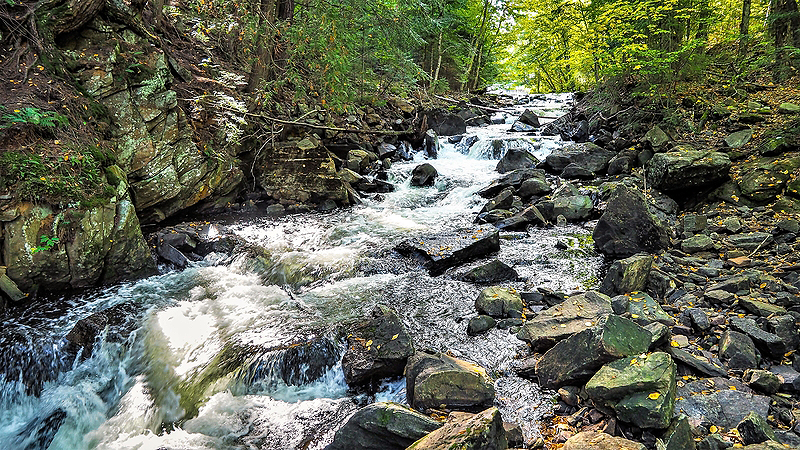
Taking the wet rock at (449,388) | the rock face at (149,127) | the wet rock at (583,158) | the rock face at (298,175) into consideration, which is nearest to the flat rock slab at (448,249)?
the wet rock at (449,388)

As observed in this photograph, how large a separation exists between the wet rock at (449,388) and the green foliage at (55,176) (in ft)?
17.5

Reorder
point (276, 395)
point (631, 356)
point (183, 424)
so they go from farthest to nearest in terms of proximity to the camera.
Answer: point (276, 395)
point (183, 424)
point (631, 356)

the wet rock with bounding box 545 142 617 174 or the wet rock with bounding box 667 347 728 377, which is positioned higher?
the wet rock with bounding box 545 142 617 174

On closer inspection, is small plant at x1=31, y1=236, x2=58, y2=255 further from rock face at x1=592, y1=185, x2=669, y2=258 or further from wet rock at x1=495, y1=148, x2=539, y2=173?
wet rock at x1=495, y1=148, x2=539, y2=173

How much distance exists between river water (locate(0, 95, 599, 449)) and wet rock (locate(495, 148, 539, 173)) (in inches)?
184

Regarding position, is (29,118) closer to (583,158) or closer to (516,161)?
(516,161)

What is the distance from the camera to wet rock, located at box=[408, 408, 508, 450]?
101 inches

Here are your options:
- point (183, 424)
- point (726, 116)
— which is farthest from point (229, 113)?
point (726, 116)

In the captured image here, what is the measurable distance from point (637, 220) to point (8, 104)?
942 cm

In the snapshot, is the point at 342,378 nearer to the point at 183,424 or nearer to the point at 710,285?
the point at 183,424

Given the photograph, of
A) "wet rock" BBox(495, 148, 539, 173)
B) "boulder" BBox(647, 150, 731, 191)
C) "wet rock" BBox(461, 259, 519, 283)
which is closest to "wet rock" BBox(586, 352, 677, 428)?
"wet rock" BBox(461, 259, 519, 283)

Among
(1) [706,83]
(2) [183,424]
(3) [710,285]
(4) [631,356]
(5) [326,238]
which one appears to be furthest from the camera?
(1) [706,83]

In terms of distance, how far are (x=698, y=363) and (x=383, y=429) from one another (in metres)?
2.99

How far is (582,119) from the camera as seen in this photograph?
551 inches
